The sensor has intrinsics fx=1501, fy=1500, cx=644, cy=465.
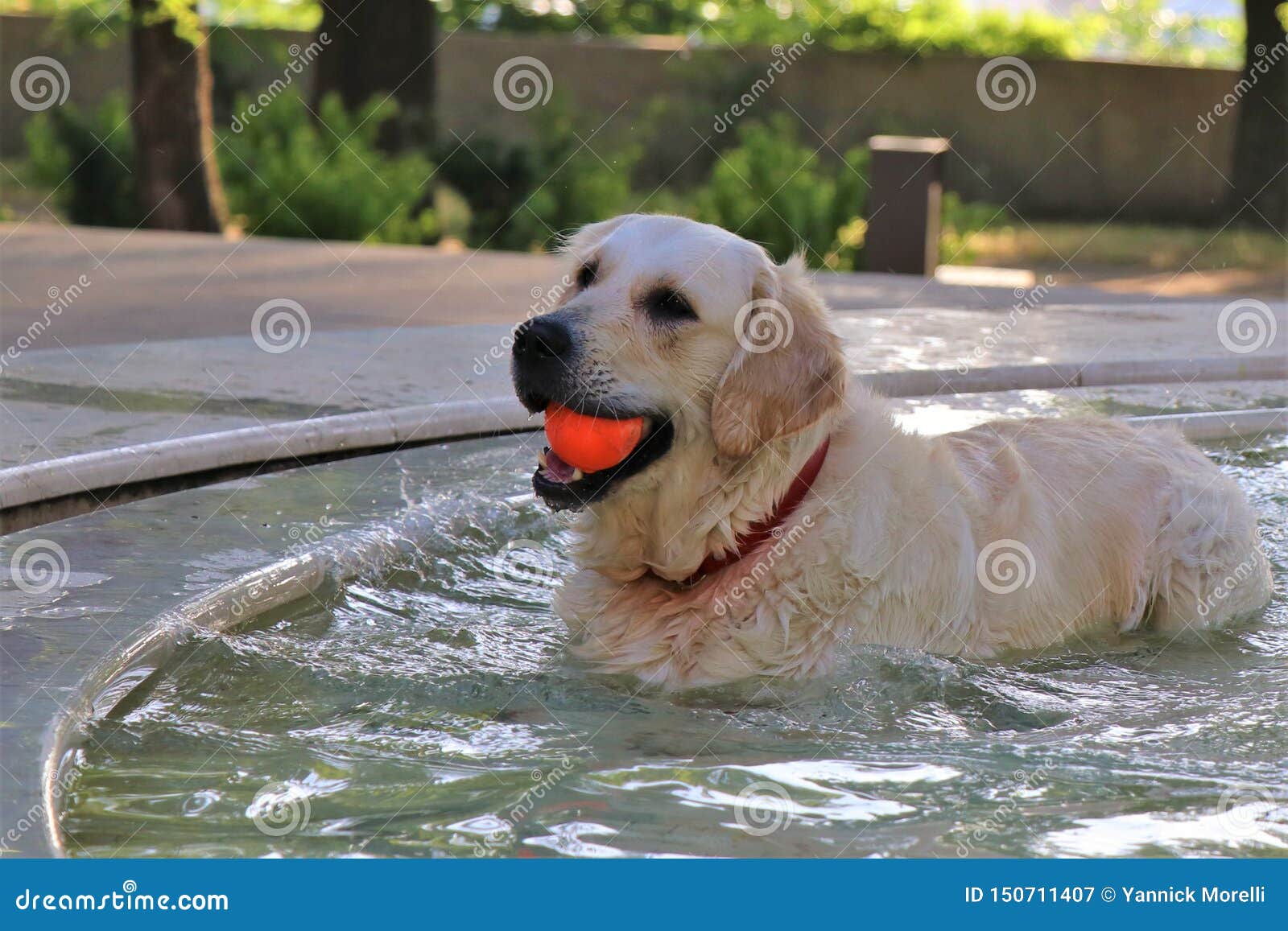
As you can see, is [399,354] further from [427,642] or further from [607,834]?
[607,834]

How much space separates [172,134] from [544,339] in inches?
546

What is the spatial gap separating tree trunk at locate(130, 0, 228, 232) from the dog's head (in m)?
13.3

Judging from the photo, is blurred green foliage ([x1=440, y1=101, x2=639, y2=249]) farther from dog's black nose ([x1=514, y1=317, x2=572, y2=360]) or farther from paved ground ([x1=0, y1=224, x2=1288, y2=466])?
dog's black nose ([x1=514, y1=317, x2=572, y2=360])

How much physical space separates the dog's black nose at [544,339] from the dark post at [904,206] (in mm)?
11870

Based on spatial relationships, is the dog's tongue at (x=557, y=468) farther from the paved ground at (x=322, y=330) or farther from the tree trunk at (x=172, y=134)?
the tree trunk at (x=172, y=134)

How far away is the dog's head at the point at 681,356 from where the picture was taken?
181 inches

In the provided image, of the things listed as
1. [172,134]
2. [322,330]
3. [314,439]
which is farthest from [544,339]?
[172,134]

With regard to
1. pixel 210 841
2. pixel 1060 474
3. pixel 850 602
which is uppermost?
pixel 1060 474

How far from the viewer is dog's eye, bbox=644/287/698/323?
4734mm

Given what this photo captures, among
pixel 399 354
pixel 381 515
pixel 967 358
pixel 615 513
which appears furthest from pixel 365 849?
pixel 967 358

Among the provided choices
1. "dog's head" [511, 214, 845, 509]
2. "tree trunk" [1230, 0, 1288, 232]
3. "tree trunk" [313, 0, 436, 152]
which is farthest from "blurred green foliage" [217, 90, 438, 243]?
"dog's head" [511, 214, 845, 509]

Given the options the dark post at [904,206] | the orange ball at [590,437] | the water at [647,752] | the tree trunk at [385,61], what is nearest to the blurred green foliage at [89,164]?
the tree trunk at [385,61]

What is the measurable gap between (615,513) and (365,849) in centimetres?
167

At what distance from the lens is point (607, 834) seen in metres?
3.79
